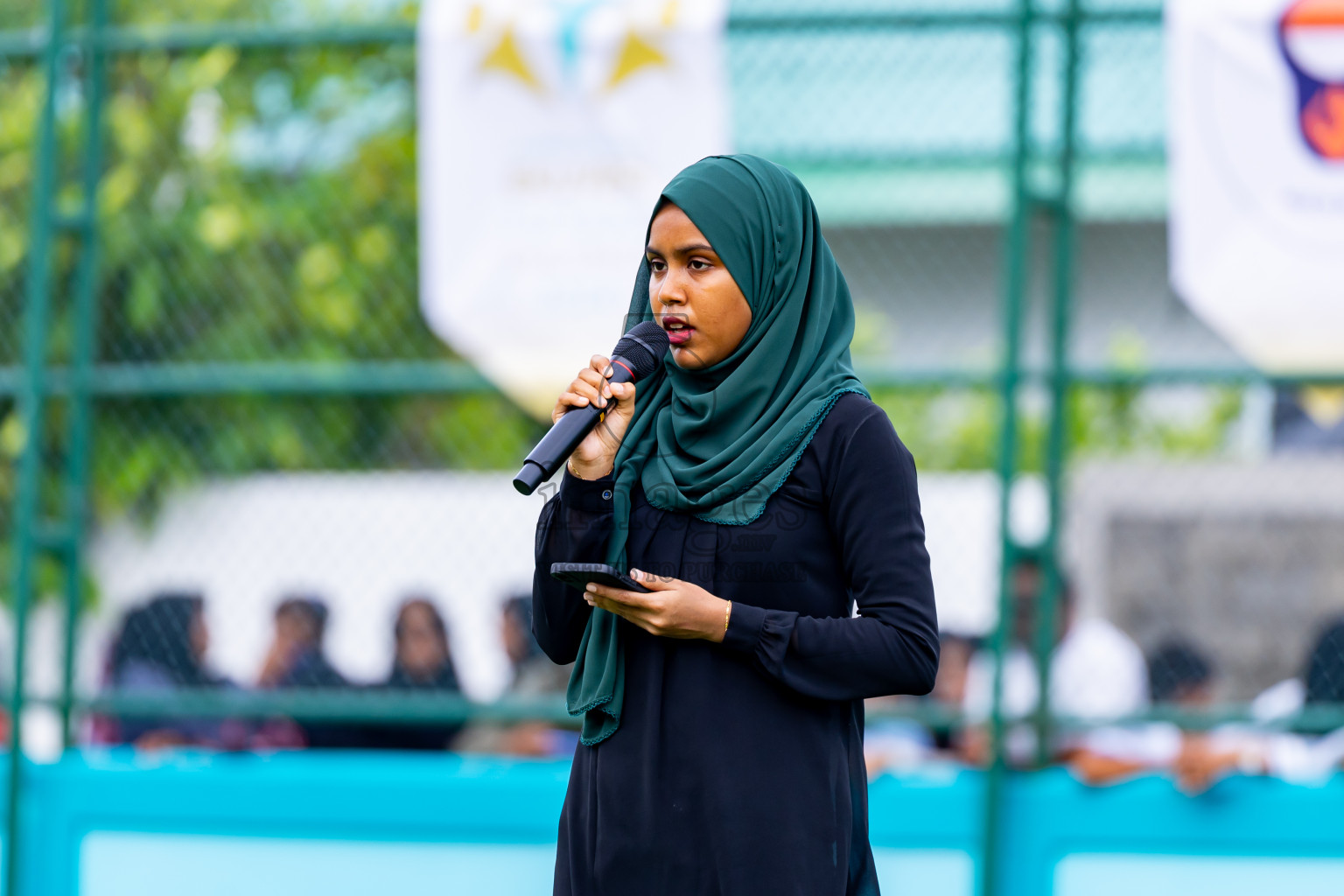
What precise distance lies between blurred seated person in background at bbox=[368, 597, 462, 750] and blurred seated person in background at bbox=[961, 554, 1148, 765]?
1673 millimetres

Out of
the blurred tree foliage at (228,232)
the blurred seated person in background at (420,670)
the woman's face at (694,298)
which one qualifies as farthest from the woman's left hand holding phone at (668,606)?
the blurred tree foliage at (228,232)

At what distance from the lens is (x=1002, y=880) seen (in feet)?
11.7

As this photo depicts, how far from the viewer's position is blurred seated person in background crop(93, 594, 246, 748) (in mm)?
4332

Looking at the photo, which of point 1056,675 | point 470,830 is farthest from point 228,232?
point 1056,675

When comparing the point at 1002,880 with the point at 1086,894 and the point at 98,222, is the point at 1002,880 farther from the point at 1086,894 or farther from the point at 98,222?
the point at 98,222

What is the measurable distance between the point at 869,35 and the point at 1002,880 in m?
2.35

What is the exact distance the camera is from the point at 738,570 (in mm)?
1747

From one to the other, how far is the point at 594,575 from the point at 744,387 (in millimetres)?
311

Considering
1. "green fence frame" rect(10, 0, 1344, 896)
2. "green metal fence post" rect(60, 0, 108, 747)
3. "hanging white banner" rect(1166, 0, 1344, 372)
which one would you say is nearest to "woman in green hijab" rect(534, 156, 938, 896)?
"green fence frame" rect(10, 0, 1344, 896)

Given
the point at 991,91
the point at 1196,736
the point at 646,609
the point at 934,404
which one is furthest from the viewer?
the point at 934,404

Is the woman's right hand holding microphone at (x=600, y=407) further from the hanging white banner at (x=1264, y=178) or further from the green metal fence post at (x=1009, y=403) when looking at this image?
the hanging white banner at (x=1264, y=178)

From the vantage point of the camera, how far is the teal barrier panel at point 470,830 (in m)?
3.44

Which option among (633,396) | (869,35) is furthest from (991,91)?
(633,396)

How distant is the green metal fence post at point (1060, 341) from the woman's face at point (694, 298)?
83.4 inches
